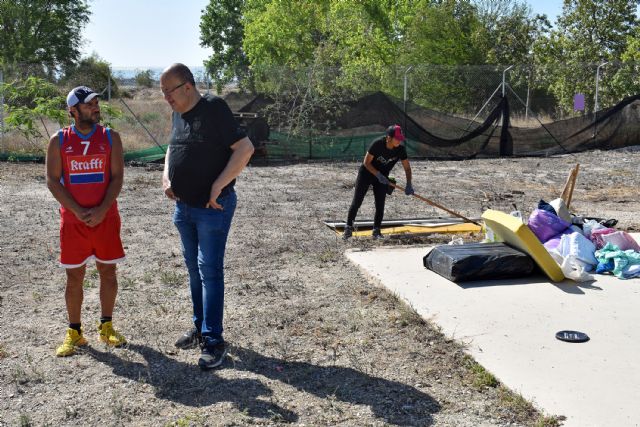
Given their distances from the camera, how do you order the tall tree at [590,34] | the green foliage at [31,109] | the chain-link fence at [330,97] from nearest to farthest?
1. the green foliage at [31,109]
2. the chain-link fence at [330,97]
3. the tall tree at [590,34]

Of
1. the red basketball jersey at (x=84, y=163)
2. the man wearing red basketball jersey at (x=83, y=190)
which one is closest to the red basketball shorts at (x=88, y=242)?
the man wearing red basketball jersey at (x=83, y=190)

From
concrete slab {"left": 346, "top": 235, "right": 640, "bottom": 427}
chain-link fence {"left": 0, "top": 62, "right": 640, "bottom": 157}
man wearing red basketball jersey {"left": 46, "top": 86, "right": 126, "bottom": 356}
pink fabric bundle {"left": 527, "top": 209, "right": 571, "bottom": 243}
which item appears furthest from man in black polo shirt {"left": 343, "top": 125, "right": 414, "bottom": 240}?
chain-link fence {"left": 0, "top": 62, "right": 640, "bottom": 157}

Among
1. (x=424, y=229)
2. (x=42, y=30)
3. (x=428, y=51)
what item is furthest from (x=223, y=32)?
(x=424, y=229)

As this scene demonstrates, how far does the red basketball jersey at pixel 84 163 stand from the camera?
14.6 ft

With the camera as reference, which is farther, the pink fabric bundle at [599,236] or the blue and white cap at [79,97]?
the pink fabric bundle at [599,236]

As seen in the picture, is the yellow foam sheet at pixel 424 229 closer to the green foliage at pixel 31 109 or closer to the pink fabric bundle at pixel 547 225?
the pink fabric bundle at pixel 547 225

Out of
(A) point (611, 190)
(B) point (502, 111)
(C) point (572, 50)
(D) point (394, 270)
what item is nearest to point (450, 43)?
(C) point (572, 50)

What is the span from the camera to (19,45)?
41.4m

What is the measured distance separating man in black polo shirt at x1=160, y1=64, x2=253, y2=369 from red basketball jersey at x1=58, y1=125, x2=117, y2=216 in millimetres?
501

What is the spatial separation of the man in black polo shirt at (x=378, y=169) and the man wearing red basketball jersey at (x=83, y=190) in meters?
4.05

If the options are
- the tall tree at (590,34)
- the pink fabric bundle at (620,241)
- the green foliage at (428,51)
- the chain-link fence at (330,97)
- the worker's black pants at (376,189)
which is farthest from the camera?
the tall tree at (590,34)

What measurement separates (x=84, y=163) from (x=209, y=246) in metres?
1.06

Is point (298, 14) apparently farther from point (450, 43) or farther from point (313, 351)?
point (313, 351)

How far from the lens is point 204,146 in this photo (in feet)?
13.6
